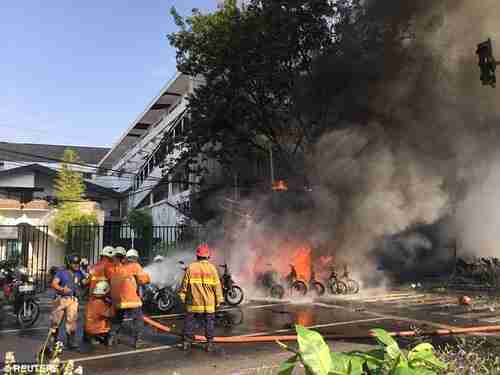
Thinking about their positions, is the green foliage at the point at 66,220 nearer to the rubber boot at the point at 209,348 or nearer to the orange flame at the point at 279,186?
the orange flame at the point at 279,186

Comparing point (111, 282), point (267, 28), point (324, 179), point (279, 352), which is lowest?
point (279, 352)

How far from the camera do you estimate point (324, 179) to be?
1636cm

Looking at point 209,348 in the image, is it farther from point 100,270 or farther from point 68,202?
point 68,202

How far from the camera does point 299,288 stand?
46.3ft

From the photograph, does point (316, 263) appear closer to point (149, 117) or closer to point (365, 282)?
point (365, 282)

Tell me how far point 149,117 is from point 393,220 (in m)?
34.0

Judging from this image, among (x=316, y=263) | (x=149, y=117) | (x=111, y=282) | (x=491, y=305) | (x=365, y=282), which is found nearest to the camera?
(x=111, y=282)

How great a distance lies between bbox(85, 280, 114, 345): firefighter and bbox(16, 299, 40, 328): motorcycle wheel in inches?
105

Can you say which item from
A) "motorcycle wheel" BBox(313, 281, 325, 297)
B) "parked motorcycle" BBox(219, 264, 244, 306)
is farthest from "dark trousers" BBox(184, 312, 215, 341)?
"motorcycle wheel" BBox(313, 281, 325, 297)

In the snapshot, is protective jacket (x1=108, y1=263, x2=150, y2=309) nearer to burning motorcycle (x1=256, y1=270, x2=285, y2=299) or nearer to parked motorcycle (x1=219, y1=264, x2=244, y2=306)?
parked motorcycle (x1=219, y1=264, x2=244, y2=306)

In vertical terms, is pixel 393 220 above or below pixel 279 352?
above

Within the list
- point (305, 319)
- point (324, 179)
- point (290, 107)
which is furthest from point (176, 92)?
point (305, 319)

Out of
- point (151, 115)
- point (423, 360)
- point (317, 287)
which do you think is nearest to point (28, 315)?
point (317, 287)

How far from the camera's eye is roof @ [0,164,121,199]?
1141 inches
